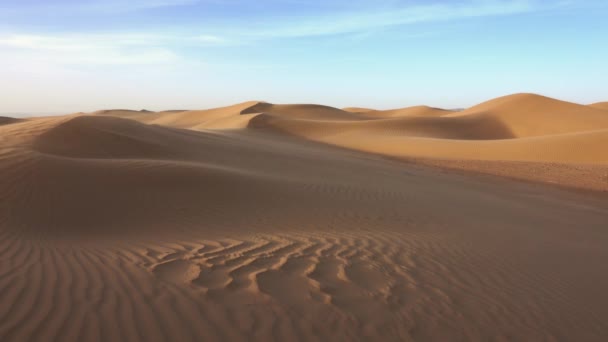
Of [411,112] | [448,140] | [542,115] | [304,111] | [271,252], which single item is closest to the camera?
[271,252]

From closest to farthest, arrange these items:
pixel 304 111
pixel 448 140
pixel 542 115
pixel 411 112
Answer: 1. pixel 448 140
2. pixel 542 115
3. pixel 304 111
4. pixel 411 112

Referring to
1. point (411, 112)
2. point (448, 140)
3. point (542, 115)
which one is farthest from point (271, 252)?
point (411, 112)

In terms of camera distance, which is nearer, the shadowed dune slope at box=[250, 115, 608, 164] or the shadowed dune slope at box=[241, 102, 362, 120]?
the shadowed dune slope at box=[250, 115, 608, 164]

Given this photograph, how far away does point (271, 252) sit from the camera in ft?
16.4

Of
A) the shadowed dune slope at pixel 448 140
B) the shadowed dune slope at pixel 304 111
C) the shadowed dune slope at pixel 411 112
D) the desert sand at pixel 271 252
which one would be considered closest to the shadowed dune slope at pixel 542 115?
the shadowed dune slope at pixel 448 140

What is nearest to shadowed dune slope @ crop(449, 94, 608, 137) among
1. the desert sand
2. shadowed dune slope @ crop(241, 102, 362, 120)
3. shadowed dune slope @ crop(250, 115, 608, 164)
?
shadowed dune slope @ crop(250, 115, 608, 164)

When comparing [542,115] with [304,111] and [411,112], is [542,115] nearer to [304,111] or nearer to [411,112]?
[304,111]

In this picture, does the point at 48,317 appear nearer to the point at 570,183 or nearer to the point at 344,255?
the point at 344,255

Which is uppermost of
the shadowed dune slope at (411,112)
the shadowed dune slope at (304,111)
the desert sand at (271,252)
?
the shadowed dune slope at (411,112)

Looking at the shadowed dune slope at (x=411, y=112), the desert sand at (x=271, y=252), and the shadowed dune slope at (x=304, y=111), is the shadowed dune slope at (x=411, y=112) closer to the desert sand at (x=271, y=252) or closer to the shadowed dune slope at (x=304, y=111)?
the shadowed dune slope at (x=304, y=111)

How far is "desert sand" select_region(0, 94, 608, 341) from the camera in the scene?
3.31 meters

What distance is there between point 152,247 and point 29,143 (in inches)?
239

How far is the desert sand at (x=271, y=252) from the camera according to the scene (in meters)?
3.31

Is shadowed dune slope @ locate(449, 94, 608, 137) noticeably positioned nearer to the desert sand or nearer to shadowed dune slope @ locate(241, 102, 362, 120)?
shadowed dune slope @ locate(241, 102, 362, 120)
